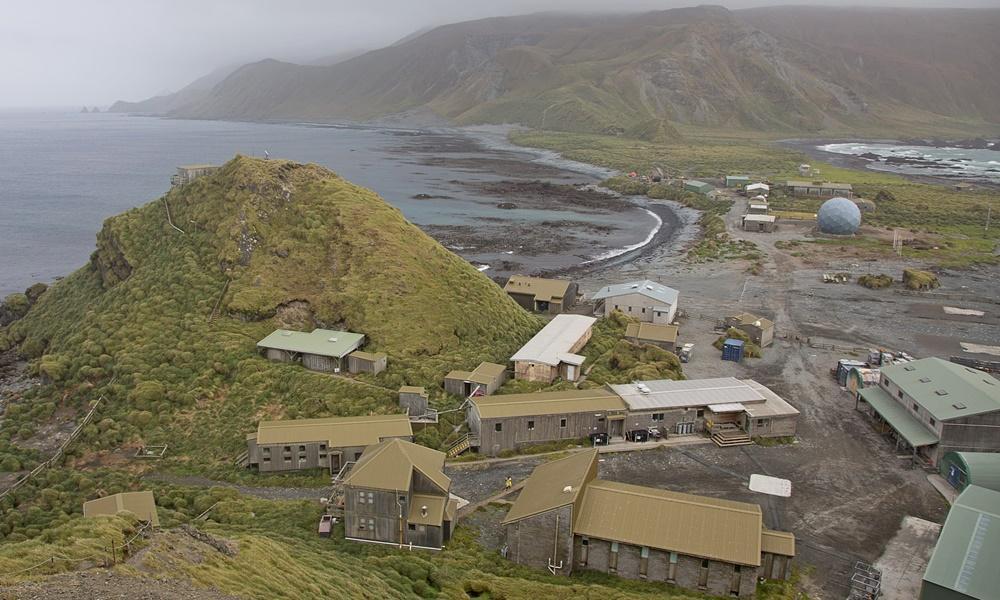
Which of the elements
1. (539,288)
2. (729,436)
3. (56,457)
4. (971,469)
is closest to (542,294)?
(539,288)

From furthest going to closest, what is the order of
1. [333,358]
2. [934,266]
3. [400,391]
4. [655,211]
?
1. [655,211]
2. [934,266]
3. [333,358]
4. [400,391]

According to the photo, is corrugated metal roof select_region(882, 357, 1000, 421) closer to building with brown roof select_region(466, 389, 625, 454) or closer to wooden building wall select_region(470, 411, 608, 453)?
building with brown roof select_region(466, 389, 625, 454)

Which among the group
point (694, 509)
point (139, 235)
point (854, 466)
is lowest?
point (854, 466)

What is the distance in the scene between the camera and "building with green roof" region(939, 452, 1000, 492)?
35781mm

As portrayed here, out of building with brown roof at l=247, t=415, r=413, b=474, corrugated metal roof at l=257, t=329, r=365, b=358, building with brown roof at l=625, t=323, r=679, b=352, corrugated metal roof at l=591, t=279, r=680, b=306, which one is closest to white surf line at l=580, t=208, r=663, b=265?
corrugated metal roof at l=591, t=279, r=680, b=306

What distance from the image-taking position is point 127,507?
3119 cm

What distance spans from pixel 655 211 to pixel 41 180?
147 metres

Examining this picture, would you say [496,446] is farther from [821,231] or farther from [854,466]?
[821,231]

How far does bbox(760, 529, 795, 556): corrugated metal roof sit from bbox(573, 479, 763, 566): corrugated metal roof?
904mm

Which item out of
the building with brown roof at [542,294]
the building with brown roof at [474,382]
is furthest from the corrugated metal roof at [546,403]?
the building with brown roof at [542,294]

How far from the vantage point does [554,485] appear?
103 feet

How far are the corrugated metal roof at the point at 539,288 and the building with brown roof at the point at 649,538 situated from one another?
36588 millimetres

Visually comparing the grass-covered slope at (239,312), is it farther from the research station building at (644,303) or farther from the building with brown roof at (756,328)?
the building with brown roof at (756,328)

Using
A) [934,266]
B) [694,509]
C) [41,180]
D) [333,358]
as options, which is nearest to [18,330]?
[333,358]
